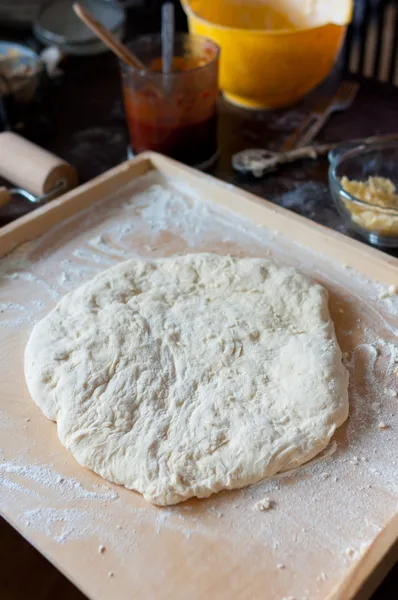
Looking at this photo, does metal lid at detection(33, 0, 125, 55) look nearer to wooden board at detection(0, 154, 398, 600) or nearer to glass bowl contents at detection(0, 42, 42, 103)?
glass bowl contents at detection(0, 42, 42, 103)

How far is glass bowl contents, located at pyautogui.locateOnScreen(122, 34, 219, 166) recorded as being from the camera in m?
1.13

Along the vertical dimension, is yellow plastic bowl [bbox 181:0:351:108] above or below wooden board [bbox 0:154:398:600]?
above

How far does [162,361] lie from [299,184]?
1.86 feet

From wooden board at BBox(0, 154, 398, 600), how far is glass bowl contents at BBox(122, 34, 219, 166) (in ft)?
0.82

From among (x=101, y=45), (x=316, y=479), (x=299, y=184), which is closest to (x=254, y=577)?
(x=316, y=479)

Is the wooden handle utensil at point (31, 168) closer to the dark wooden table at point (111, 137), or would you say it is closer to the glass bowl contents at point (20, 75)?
the dark wooden table at point (111, 137)

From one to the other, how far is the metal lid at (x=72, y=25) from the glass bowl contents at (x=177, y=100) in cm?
39

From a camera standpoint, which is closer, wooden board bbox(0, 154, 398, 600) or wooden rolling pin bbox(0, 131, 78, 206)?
wooden board bbox(0, 154, 398, 600)

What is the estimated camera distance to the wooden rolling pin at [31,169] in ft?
3.71

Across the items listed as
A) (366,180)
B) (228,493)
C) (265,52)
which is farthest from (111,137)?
(228,493)

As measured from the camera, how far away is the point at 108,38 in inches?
44.5

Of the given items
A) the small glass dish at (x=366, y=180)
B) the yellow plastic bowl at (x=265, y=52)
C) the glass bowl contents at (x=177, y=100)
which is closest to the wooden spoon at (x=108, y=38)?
the glass bowl contents at (x=177, y=100)

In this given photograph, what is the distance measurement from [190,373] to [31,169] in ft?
1.91

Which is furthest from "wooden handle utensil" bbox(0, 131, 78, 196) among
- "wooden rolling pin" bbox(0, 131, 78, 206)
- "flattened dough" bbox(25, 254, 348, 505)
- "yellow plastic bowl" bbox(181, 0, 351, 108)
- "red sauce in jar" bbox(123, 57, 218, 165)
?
"yellow plastic bowl" bbox(181, 0, 351, 108)
